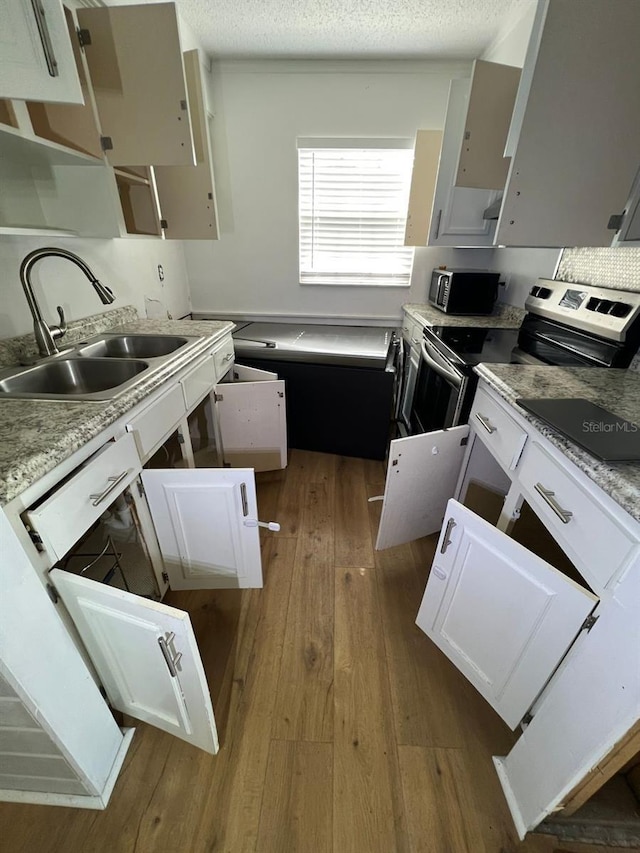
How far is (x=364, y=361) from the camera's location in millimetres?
2127

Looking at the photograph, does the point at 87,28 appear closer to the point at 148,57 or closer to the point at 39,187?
the point at 148,57

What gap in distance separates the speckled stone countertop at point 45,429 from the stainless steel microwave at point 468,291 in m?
1.99

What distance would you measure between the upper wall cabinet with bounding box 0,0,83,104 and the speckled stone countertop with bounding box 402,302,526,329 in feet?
5.93

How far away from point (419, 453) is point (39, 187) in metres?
1.89

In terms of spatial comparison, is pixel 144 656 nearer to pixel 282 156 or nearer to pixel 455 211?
pixel 455 211

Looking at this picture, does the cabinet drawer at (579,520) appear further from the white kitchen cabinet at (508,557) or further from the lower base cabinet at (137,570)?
the lower base cabinet at (137,570)

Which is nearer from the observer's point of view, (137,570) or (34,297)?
(34,297)

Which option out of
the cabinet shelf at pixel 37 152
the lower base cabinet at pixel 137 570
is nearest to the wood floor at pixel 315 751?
the lower base cabinet at pixel 137 570

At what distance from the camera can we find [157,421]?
3.95ft

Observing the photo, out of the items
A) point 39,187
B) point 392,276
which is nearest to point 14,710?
point 39,187

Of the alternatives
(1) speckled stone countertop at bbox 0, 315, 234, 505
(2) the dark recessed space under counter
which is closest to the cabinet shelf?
(1) speckled stone countertop at bbox 0, 315, 234, 505

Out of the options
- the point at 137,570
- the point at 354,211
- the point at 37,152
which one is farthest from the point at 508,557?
the point at 354,211

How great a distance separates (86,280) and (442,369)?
1.79 m

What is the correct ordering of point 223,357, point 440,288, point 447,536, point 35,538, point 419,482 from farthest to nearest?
1. point 440,288
2. point 223,357
3. point 419,482
4. point 447,536
5. point 35,538
